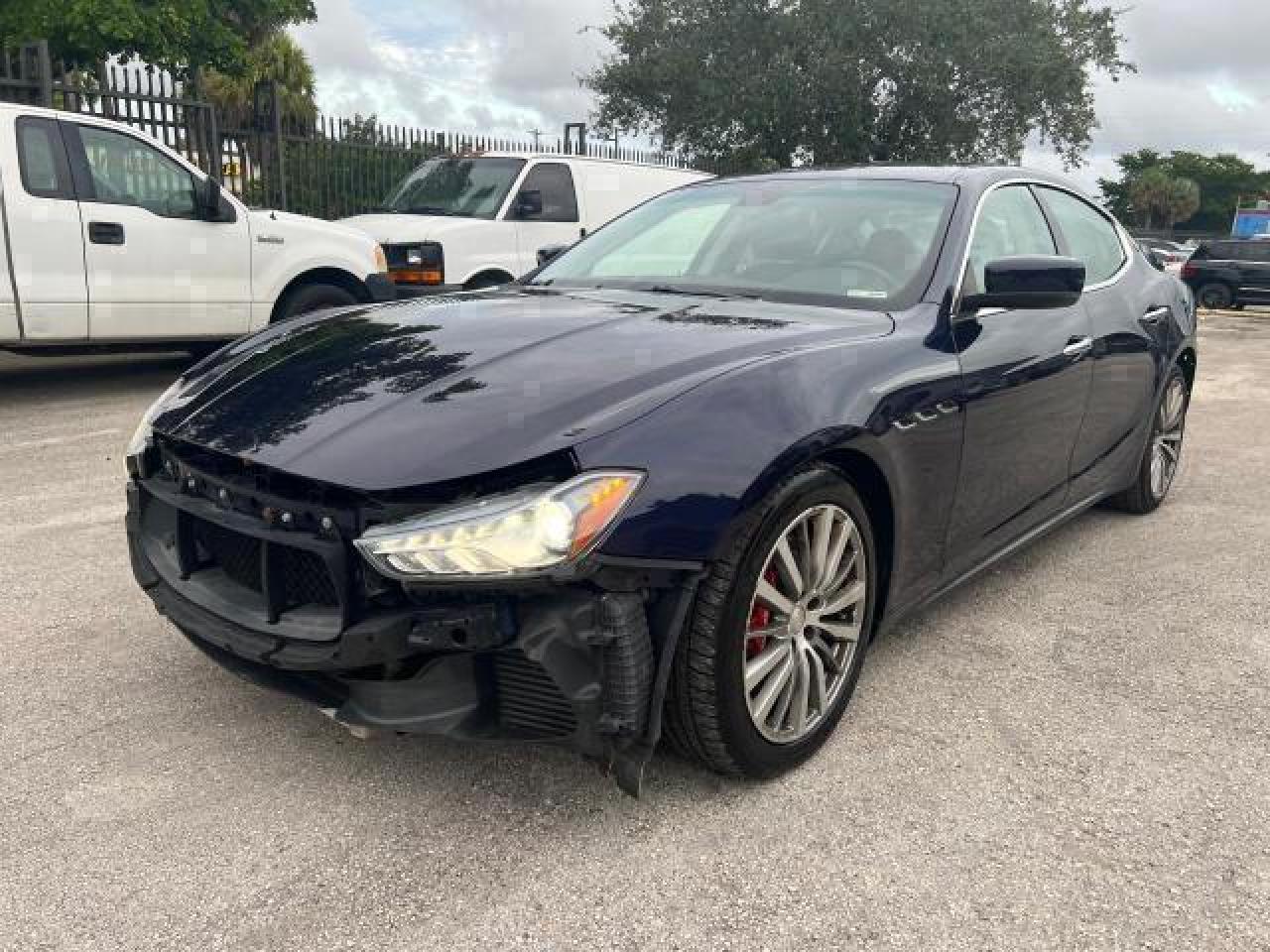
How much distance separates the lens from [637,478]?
2.06 metres

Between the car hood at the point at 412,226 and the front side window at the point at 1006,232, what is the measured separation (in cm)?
562

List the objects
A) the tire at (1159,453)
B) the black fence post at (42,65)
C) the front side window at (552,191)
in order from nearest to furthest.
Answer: the tire at (1159,453), the front side window at (552,191), the black fence post at (42,65)

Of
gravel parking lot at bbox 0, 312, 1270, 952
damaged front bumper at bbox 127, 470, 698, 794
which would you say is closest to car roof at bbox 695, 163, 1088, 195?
gravel parking lot at bbox 0, 312, 1270, 952

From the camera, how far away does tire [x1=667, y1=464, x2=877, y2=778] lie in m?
2.19

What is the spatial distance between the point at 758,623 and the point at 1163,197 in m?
94.8

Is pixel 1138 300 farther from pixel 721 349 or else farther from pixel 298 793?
pixel 298 793

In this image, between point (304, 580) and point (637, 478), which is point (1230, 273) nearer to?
point (637, 478)

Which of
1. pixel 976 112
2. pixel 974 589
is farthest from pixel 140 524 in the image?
pixel 976 112

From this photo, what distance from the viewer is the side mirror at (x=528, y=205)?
8945mm

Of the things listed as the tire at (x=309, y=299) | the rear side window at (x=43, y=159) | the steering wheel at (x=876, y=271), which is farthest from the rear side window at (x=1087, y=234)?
the rear side window at (x=43, y=159)

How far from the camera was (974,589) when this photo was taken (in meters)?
3.83

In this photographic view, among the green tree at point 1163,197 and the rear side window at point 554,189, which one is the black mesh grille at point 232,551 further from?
the green tree at point 1163,197

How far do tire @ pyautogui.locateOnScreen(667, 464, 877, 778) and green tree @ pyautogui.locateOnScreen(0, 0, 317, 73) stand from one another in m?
12.4

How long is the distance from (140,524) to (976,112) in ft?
67.2
